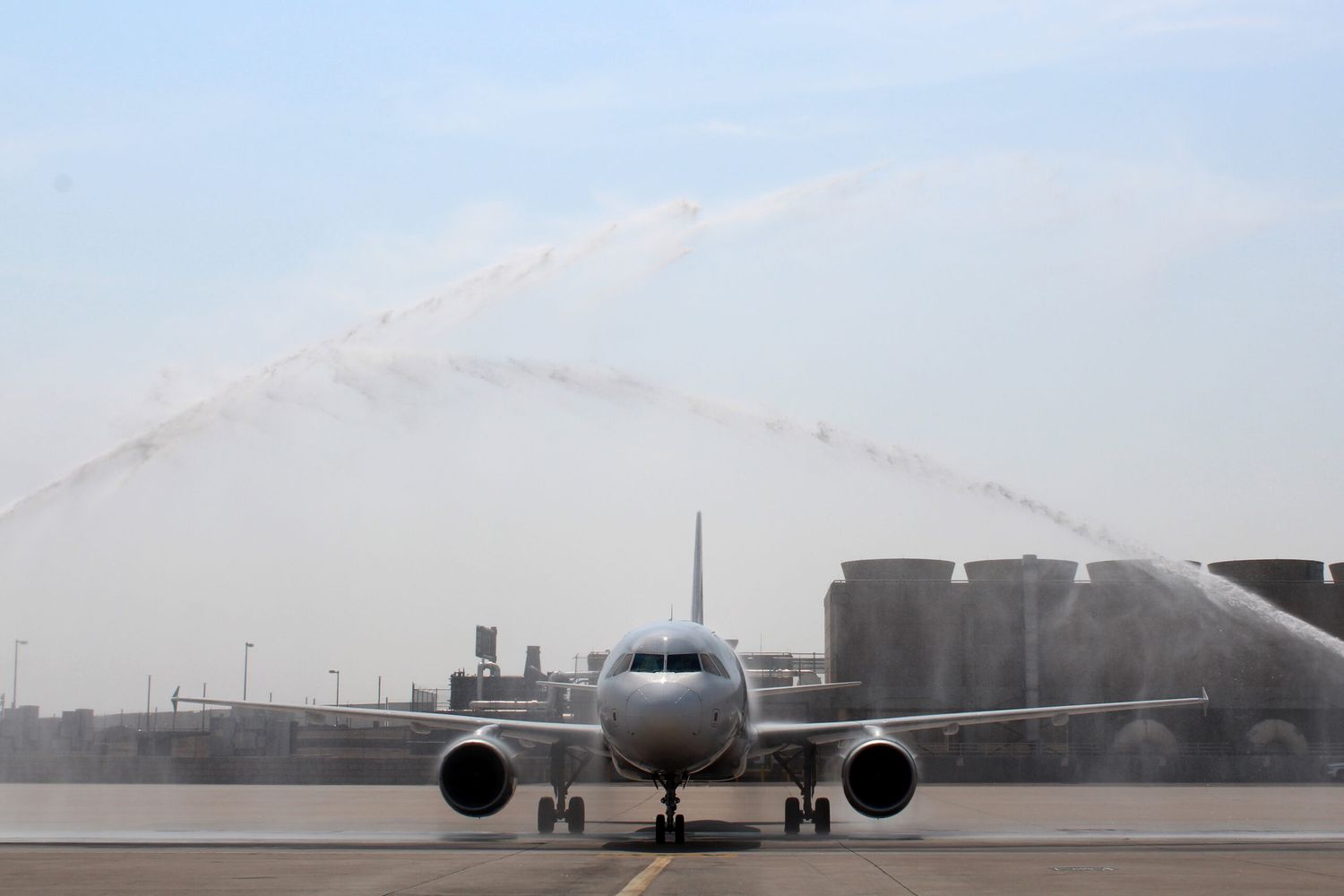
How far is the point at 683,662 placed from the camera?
77.4 feet

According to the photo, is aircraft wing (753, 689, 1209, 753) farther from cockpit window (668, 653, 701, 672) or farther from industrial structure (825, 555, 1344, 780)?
industrial structure (825, 555, 1344, 780)

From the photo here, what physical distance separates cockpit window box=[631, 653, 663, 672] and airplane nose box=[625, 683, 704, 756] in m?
0.67

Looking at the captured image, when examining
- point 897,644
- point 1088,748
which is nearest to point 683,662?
point 1088,748

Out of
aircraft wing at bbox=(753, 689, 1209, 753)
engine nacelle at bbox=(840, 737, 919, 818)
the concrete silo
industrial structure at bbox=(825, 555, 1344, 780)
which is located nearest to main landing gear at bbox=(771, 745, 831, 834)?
aircraft wing at bbox=(753, 689, 1209, 753)

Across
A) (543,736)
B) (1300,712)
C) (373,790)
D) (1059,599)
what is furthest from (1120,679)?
(543,736)

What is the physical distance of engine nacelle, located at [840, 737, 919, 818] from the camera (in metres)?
25.1

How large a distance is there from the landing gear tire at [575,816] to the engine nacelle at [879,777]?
591cm

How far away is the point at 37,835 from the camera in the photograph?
85.1 feet

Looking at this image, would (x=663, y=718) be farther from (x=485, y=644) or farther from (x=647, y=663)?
(x=485, y=644)

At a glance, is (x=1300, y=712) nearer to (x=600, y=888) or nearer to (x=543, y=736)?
(x=543, y=736)

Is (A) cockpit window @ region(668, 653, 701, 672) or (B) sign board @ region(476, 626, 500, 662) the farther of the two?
(B) sign board @ region(476, 626, 500, 662)

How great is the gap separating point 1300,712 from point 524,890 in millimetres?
77184

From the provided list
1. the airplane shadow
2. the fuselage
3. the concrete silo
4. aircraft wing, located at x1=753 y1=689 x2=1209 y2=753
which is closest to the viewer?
the airplane shadow

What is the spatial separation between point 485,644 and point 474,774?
6486 cm
